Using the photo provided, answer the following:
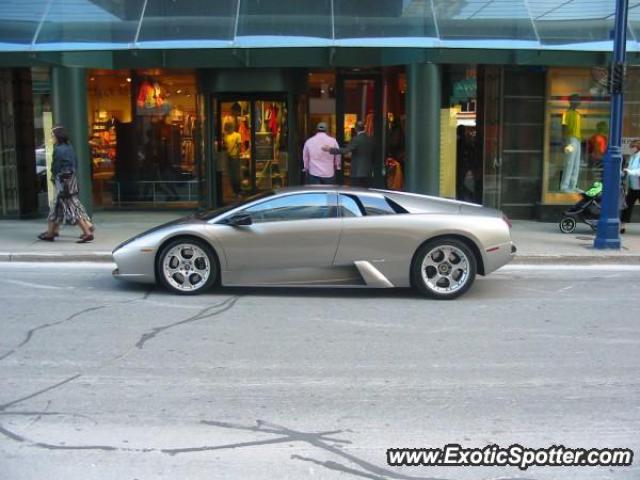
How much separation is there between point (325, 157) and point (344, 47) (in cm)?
202

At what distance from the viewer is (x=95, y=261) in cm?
1092

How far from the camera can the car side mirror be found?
8414 millimetres

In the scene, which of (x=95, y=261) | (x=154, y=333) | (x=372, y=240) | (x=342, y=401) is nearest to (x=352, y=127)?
(x=95, y=261)

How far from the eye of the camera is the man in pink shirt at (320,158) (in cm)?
1331

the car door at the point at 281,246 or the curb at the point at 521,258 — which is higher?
the car door at the point at 281,246

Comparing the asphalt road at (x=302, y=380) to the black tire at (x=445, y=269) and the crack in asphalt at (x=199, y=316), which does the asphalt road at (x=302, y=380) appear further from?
the black tire at (x=445, y=269)

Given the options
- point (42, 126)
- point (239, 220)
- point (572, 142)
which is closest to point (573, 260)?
point (572, 142)

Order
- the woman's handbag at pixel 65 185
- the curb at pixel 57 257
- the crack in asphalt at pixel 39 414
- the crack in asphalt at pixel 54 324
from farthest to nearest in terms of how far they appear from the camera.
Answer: the woman's handbag at pixel 65 185
the curb at pixel 57 257
the crack in asphalt at pixel 54 324
the crack in asphalt at pixel 39 414

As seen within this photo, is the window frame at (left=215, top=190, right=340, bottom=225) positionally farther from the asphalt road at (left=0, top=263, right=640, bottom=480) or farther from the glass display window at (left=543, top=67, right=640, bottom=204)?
the glass display window at (left=543, top=67, right=640, bottom=204)

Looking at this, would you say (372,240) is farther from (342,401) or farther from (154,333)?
(342,401)

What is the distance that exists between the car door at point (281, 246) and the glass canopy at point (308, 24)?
5.68 m

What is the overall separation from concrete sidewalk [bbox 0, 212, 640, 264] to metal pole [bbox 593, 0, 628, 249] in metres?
0.31

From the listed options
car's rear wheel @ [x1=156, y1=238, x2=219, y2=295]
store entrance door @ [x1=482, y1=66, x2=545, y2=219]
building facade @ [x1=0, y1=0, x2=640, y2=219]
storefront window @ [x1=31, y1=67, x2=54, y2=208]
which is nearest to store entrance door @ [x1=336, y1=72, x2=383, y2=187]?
building facade @ [x1=0, y1=0, x2=640, y2=219]

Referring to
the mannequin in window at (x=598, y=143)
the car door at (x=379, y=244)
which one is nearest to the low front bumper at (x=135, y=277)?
the car door at (x=379, y=244)
